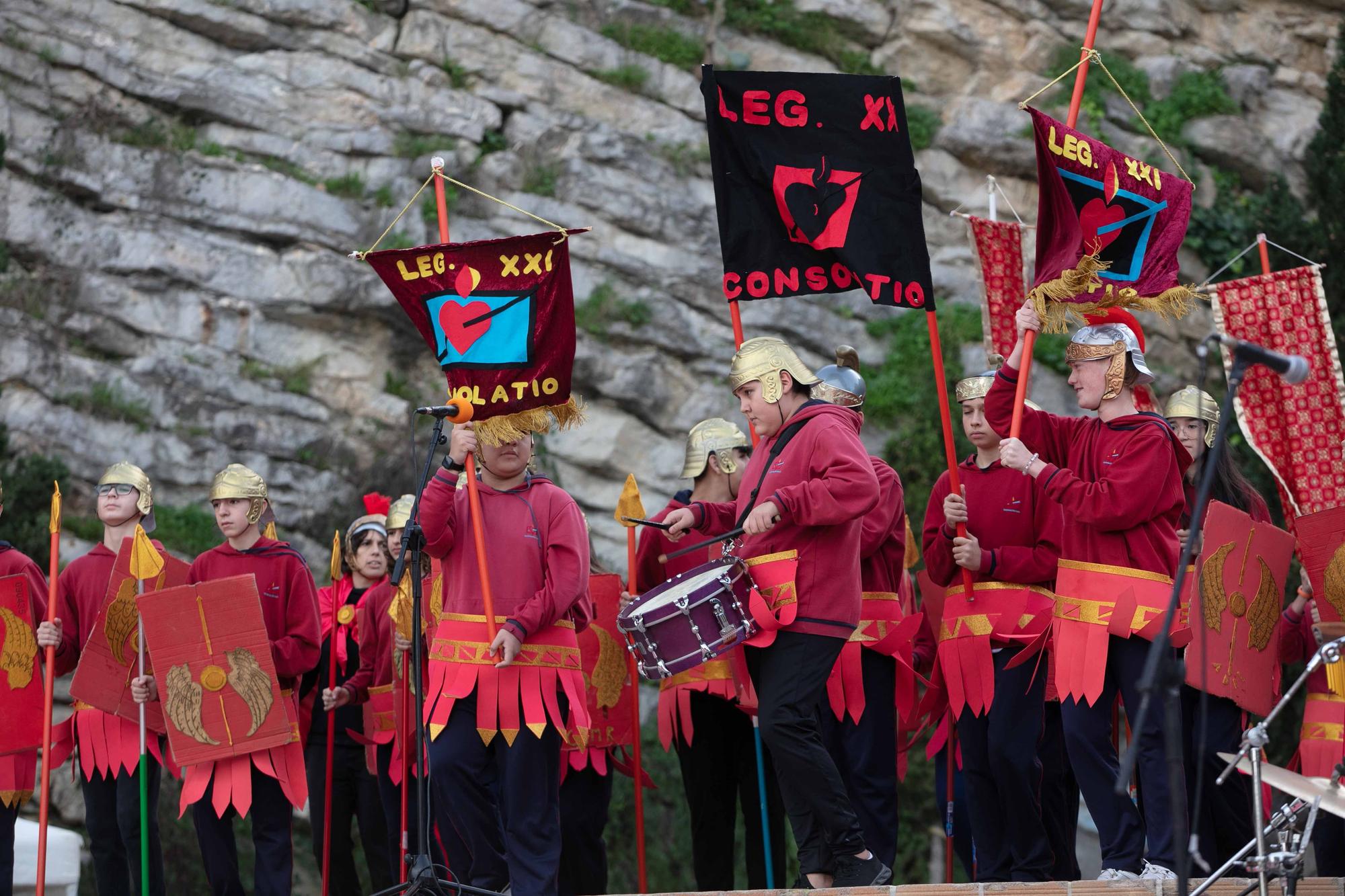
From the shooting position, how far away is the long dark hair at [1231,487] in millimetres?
6836

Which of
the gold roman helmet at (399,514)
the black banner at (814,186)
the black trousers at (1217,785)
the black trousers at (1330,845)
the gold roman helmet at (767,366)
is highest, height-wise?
the black banner at (814,186)

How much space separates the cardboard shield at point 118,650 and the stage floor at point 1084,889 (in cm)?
339

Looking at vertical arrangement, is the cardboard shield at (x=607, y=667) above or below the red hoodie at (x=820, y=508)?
below

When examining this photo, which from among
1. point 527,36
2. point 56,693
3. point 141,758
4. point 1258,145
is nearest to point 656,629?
point 141,758

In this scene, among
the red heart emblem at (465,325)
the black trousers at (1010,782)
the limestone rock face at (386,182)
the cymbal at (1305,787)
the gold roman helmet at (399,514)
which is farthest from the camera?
the limestone rock face at (386,182)

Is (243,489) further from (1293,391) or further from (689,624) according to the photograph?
(1293,391)

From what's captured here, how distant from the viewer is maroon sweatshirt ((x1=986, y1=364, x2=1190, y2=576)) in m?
5.91

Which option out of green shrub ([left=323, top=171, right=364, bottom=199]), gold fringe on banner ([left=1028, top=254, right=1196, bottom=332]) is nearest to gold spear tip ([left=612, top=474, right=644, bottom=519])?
gold fringe on banner ([left=1028, top=254, right=1196, bottom=332])

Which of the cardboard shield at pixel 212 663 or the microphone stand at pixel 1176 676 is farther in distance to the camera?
the cardboard shield at pixel 212 663

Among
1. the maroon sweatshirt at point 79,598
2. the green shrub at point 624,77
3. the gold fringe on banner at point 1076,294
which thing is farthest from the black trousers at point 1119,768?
the green shrub at point 624,77

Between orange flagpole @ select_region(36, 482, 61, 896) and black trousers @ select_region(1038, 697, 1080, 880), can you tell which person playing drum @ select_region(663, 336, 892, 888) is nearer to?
black trousers @ select_region(1038, 697, 1080, 880)

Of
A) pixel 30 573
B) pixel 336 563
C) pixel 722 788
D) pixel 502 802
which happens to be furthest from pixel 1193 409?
pixel 30 573

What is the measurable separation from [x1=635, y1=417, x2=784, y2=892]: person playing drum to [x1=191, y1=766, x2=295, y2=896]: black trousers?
188 centimetres

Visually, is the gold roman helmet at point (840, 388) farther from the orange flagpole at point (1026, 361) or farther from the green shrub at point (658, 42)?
the green shrub at point (658, 42)
